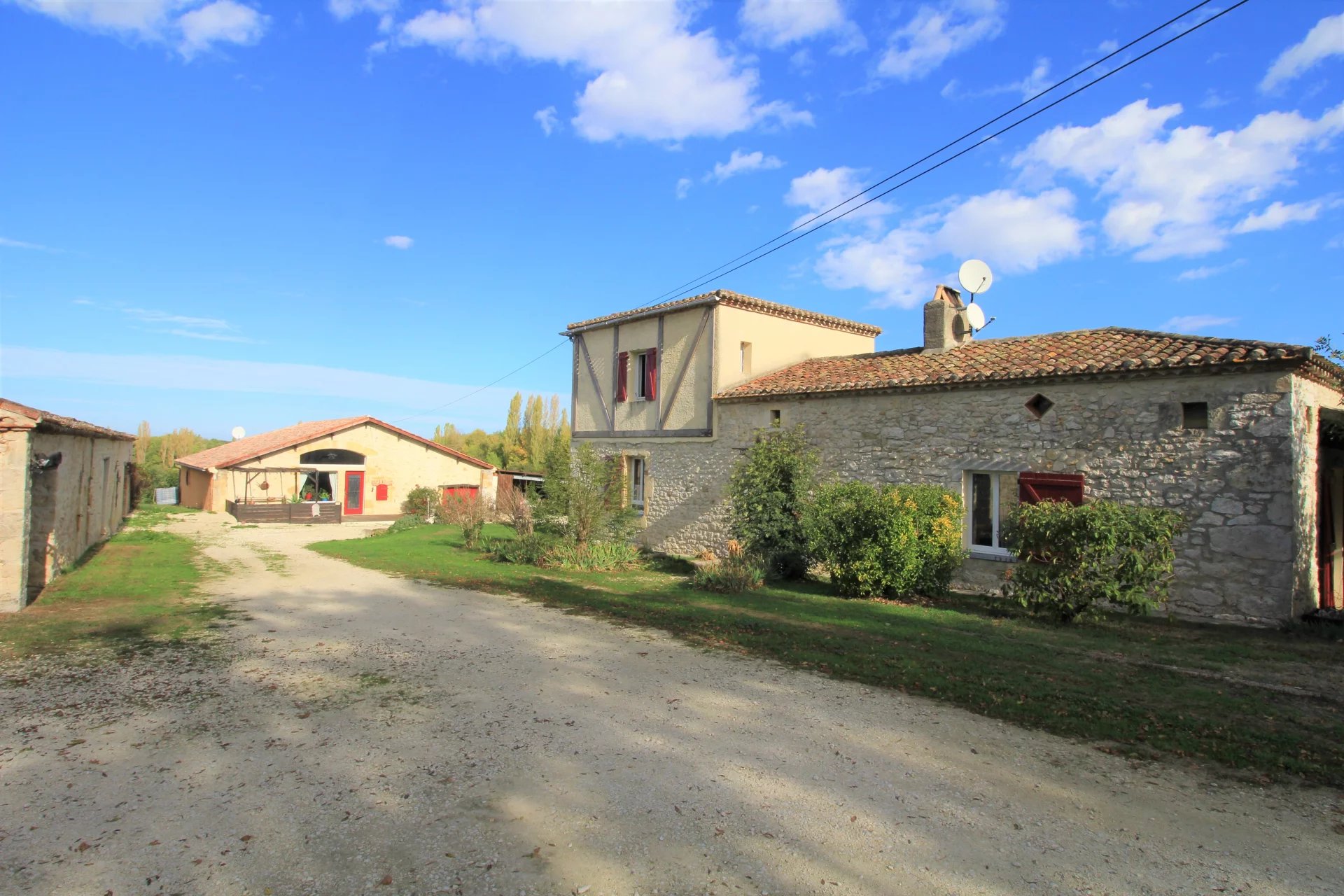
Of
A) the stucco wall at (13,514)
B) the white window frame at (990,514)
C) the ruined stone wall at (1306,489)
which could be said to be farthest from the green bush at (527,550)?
the ruined stone wall at (1306,489)

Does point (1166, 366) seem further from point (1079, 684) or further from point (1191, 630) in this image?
point (1079, 684)

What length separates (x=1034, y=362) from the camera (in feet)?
37.8

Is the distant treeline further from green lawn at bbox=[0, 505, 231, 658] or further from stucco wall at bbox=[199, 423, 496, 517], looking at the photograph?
green lawn at bbox=[0, 505, 231, 658]

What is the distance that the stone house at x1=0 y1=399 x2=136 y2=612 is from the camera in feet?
28.5

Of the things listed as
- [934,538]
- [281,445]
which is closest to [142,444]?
[281,445]

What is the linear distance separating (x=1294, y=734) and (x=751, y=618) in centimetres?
529

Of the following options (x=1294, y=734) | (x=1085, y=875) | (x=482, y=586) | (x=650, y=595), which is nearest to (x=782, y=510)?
(x=650, y=595)

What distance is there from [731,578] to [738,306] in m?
7.12

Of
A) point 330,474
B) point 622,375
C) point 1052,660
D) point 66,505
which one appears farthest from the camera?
point 330,474

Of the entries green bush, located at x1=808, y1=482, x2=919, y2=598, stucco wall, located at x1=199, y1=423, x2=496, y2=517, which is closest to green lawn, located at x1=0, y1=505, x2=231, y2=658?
green bush, located at x1=808, y1=482, x2=919, y2=598

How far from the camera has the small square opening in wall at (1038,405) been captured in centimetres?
1102

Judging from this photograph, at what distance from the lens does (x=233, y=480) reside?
93.0 feet

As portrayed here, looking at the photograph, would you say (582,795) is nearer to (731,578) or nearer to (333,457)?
(731,578)

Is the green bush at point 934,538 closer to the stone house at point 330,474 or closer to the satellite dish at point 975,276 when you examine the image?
the satellite dish at point 975,276
